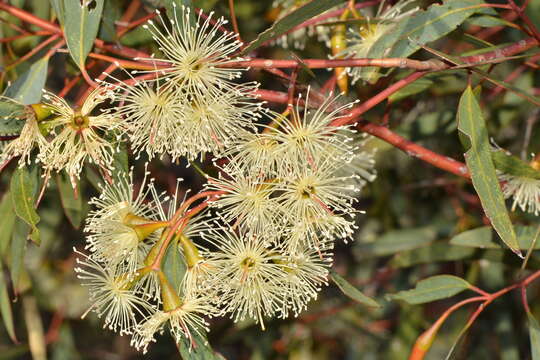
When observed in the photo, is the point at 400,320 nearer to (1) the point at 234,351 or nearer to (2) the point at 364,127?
(1) the point at 234,351

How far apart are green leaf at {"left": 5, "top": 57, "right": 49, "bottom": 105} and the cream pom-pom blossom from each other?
0.20 metres

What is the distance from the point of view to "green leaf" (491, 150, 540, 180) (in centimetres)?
140

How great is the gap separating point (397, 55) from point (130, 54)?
1.61 ft

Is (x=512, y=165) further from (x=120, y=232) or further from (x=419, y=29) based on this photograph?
(x=120, y=232)

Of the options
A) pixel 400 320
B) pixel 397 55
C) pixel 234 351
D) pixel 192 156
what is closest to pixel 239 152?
pixel 192 156

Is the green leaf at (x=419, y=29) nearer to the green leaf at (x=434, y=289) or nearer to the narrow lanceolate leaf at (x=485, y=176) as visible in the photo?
the narrow lanceolate leaf at (x=485, y=176)

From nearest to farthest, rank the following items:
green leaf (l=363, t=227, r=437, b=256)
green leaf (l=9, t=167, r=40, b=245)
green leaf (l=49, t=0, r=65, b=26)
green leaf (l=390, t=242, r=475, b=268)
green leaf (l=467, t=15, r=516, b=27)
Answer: green leaf (l=9, t=167, r=40, b=245)
green leaf (l=49, t=0, r=65, b=26)
green leaf (l=467, t=15, r=516, b=27)
green leaf (l=390, t=242, r=475, b=268)
green leaf (l=363, t=227, r=437, b=256)

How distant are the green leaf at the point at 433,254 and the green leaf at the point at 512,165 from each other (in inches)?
16.7

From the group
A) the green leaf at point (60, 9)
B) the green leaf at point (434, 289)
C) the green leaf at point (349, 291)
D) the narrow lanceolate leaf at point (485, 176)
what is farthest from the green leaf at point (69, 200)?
the narrow lanceolate leaf at point (485, 176)

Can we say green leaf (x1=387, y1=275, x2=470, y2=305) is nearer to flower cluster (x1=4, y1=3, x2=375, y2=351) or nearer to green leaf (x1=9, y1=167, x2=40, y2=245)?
flower cluster (x1=4, y1=3, x2=375, y2=351)

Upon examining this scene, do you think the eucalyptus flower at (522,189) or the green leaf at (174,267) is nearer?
the green leaf at (174,267)

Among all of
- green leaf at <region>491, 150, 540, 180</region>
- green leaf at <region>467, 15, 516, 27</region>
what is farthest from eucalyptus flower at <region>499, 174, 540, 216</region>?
green leaf at <region>467, 15, 516, 27</region>

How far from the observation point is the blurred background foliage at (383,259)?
6.37 feet

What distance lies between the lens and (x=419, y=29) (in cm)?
140
